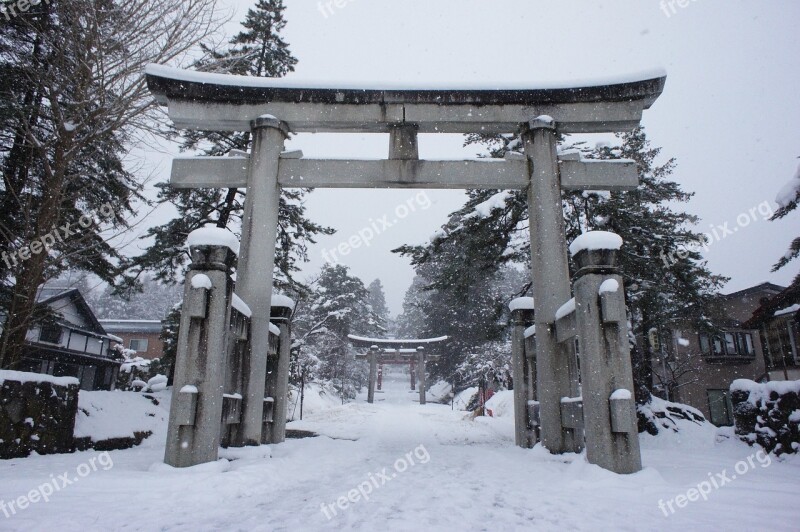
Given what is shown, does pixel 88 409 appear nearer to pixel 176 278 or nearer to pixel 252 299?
pixel 252 299

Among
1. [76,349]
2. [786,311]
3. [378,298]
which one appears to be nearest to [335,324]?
[76,349]

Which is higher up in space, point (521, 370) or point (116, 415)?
point (521, 370)

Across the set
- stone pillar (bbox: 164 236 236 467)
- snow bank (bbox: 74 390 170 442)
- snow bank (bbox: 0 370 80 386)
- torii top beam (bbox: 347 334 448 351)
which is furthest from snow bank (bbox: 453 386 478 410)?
snow bank (bbox: 0 370 80 386)

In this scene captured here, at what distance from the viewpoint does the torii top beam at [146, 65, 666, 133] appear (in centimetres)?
766

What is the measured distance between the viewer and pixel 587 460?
199 inches

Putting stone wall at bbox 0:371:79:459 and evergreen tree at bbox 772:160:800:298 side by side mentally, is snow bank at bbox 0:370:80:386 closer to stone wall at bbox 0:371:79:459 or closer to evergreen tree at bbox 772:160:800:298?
stone wall at bbox 0:371:79:459

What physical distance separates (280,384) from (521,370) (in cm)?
449

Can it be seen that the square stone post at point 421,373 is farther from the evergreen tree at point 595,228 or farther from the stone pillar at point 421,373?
the evergreen tree at point 595,228

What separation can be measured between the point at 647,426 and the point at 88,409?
1030 cm

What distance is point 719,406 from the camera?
23109mm

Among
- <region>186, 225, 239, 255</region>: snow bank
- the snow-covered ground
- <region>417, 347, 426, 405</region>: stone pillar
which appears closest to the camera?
the snow-covered ground

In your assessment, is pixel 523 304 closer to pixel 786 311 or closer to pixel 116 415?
pixel 116 415

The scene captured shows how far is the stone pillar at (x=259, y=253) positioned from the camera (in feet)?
22.3

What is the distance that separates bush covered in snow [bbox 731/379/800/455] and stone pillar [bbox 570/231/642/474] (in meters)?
2.43
